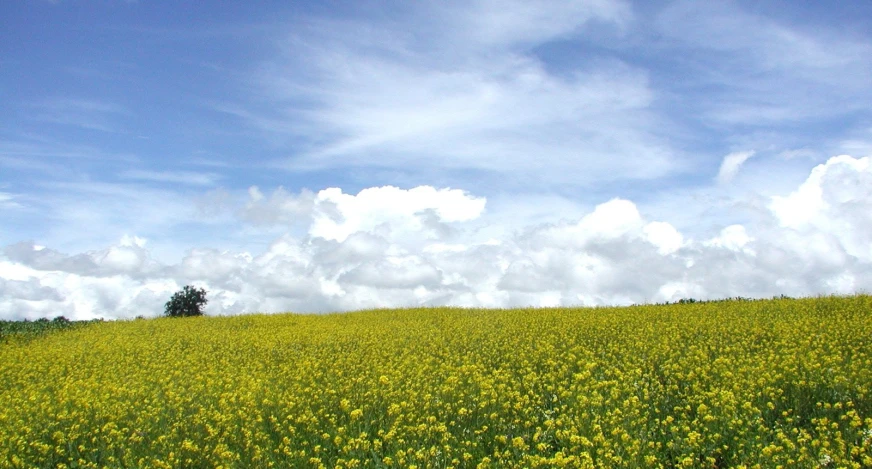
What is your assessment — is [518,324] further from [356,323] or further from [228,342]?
[228,342]

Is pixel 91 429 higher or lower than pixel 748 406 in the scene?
lower

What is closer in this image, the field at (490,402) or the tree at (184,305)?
the field at (490,402)

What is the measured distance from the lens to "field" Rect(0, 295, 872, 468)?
798 centimetres

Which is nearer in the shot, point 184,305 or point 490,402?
point 490,402

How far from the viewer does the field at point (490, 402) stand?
7.98 metres

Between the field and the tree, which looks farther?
the tree

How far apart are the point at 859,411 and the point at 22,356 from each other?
22708 millimetres

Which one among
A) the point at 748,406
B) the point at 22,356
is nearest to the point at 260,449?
the point at 748,406

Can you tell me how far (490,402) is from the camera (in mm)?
9789

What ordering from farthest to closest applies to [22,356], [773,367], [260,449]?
1. [22,356]
2. [773,367]
3. [260,449]

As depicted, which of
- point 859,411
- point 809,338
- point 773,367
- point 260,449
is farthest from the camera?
point 809,338

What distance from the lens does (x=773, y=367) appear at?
1133 cm

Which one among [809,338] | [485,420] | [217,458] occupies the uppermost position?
[809,338]

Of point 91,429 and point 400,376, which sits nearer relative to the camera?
point 91,429
